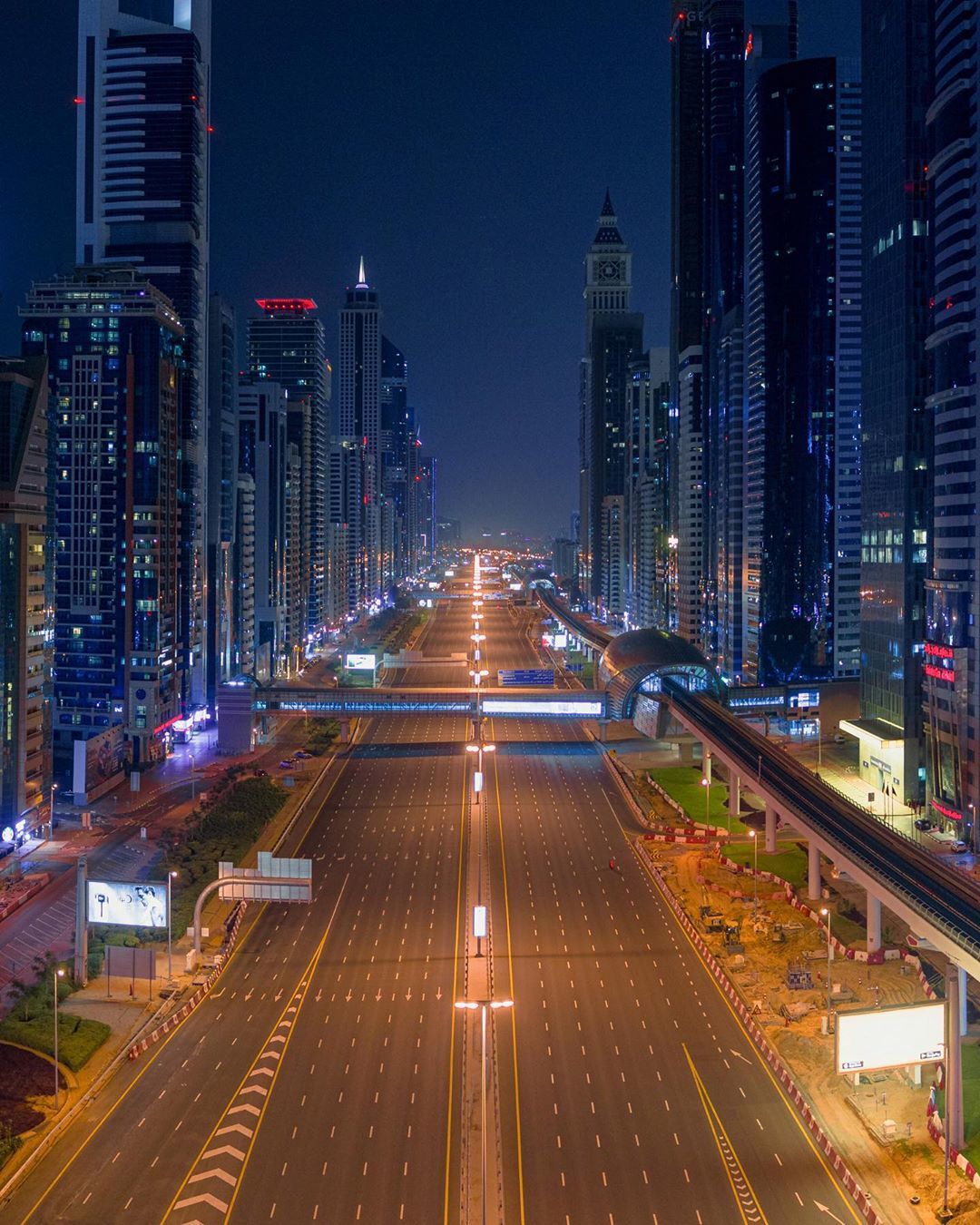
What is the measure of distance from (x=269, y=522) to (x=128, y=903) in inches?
5389

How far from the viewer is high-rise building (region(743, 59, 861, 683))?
161 m

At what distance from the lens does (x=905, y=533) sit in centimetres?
10231

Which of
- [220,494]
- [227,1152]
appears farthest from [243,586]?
[227,1152]

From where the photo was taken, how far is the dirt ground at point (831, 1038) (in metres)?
41.6

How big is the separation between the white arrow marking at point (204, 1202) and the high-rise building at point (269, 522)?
478 ft

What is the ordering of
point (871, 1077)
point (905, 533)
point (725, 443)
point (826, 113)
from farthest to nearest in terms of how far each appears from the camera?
point (725, 443)
point (826, 113)
point (905, 533)
point (871, 1077)

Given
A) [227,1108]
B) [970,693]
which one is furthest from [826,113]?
[227,1108]

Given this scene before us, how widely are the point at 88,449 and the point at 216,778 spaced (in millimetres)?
37132

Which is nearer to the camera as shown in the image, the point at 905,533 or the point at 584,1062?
the point at 584,1062

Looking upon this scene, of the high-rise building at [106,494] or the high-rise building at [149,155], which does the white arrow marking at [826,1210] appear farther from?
the high-rise building at [149,155]

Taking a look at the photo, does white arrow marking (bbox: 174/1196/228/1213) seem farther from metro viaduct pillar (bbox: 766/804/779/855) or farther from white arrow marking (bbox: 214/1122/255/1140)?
metro viaduct pillar (bbox: 766/804/779/855)

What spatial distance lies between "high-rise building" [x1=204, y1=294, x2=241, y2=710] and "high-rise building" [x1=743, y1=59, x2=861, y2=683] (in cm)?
7236

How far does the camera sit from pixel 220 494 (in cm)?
15400

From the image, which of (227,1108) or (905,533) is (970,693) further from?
(227,1108)
